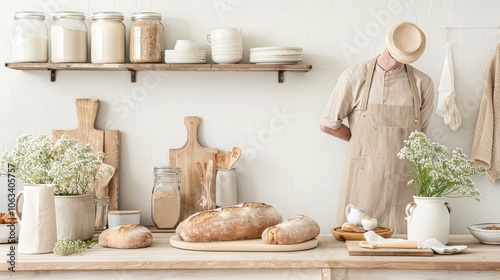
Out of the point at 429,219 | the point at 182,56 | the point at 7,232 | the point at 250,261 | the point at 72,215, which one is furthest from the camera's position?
the point at 182,56

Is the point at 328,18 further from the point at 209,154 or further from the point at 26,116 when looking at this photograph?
the point at 26,116

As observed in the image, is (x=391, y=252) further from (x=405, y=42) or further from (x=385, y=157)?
(x=405, y=42)

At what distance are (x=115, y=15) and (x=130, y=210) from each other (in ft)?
3.67

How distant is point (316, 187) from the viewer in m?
4.08

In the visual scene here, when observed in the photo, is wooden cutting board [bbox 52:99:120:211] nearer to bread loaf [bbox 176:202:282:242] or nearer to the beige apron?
bread loaf [bbox 176:202:282:242]

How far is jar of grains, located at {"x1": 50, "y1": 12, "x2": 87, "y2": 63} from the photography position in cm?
385

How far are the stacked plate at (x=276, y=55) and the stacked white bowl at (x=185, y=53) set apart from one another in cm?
31

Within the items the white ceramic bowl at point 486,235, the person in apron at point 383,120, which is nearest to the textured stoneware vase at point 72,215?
the person in apron at point 383,120

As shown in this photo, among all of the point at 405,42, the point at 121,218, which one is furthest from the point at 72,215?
the point at 405,42

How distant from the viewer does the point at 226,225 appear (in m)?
3.14

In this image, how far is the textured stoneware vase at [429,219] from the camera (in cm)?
307

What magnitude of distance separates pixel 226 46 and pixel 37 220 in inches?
56.7

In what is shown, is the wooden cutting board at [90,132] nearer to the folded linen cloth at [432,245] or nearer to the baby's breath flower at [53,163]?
the baby's breath flower at [53,163]

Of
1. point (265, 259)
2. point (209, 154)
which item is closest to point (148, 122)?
point (209, 154)
